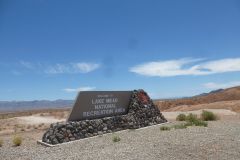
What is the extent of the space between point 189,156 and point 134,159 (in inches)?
70.7

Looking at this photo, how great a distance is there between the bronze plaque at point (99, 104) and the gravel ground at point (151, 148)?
5.82ft

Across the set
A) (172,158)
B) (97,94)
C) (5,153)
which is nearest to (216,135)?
(172,158)

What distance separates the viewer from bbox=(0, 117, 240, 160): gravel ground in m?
11.9

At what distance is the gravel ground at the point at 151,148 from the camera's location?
1191 centimetres

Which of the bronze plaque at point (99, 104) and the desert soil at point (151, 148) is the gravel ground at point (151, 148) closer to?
the desert soil at point (151, 148)

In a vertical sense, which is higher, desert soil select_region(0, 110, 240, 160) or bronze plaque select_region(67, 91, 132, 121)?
bronze plaque select_region(67, 91, 132, 121)

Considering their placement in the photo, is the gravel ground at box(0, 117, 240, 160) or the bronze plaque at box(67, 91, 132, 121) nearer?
the gravel ground at box(0, 117, 240, 160)

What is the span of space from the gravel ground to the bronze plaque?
1.78m

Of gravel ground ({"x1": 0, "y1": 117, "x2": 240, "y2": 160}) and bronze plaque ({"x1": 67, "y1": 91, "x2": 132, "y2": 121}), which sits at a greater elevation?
bronze plaque ({"x1": 67, "y1": 91, "x2": 132, "y2": 121})

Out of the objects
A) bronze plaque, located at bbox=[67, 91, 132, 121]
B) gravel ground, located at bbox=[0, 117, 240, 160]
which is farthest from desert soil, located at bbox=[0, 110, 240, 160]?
bronze plaque, located at bbox=[67, 91, 132, 121]

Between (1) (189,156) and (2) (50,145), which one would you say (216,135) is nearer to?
(1) (189,156)

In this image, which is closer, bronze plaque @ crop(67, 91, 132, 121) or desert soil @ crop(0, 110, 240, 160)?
desert soil @ crop(0, 110, 240, 160)

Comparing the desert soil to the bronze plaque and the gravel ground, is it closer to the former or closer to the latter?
the gravel ground

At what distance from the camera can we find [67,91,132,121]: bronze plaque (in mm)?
18141
